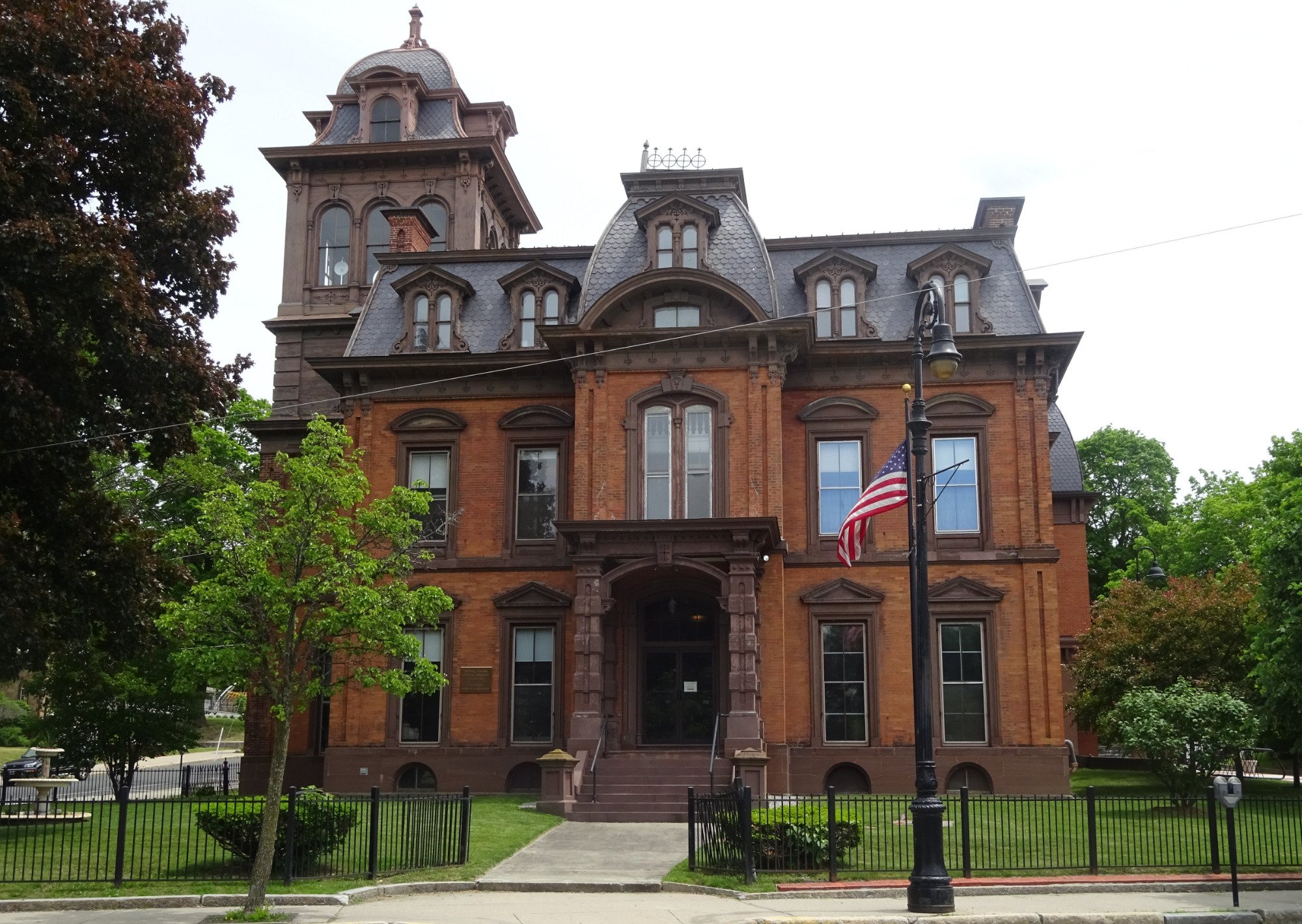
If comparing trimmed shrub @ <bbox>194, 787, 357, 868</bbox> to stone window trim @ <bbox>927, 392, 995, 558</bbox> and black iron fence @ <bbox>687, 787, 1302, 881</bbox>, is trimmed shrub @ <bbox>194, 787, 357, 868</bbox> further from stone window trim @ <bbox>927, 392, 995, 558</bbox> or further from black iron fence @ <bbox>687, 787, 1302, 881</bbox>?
stone window trim @ <bbox>927, 392, 995, 558</bbox>

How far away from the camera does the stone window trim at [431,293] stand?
3194 centimetres

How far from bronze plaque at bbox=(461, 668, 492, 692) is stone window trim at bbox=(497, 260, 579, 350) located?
25.4 feet

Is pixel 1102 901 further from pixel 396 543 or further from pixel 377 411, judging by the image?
pixel 377 411

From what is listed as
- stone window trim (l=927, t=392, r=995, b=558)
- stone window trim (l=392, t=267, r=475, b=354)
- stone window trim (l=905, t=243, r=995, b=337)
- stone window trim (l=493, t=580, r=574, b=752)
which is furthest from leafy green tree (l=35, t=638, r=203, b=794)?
stone window trim (l=905, t=243, r=995, b=337)

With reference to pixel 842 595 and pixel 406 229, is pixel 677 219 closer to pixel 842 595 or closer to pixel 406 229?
pixel 842 595

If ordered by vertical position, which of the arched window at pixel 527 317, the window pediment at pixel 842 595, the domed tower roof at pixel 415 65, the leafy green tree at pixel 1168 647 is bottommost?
the leafy green tree at pixel 1168 647

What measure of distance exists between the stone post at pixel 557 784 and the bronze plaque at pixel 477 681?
4972 mm

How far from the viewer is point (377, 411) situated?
103 ft

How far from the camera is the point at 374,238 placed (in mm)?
41750

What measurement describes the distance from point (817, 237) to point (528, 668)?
1264cm

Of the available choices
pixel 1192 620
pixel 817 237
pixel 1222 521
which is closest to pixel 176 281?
pixel 817 237

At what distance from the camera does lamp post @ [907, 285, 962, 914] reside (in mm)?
14883

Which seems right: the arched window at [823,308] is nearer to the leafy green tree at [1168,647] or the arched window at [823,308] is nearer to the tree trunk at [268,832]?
the leafy green tree at [1168,647]

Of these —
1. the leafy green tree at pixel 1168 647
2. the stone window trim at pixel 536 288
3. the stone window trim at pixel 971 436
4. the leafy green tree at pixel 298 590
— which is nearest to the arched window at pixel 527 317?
the stone window trim at pixel 536 288
